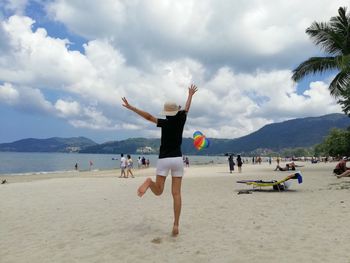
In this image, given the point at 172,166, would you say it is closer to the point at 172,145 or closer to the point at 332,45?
the point at 172,145

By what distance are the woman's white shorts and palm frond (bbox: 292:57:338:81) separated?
24.0m

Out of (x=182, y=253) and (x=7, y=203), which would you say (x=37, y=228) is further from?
(x=7, y=203)

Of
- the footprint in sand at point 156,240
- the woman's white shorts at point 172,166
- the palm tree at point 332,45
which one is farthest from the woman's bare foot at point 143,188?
the palm tree at point 332,45

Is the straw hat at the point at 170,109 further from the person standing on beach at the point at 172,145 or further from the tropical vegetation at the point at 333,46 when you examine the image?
the tropical vegetation at the point at 333,46

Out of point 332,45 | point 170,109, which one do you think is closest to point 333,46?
point 332,45

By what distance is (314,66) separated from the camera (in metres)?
26.9

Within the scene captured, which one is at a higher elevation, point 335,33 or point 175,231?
point 335,33

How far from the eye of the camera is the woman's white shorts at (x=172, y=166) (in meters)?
5.58

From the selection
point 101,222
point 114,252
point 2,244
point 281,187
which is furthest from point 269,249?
point 281,187

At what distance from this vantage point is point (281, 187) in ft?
43.8

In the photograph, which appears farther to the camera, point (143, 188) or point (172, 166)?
point (143, 188)

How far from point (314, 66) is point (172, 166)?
960 inches

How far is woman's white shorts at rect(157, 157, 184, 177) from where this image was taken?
5582mm

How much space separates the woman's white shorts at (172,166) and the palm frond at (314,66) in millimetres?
23972
